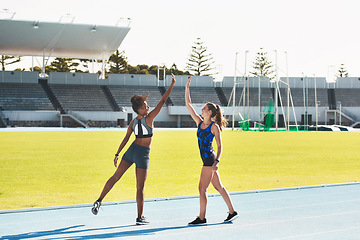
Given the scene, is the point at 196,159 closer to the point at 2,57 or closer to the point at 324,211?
the point at 324,211

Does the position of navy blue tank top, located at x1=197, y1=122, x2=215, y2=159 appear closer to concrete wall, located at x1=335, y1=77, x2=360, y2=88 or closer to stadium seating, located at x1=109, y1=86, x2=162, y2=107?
stadium seating, located at x1=109, y1=86, x2=162, y2=107

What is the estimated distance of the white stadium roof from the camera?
53062 millimetres

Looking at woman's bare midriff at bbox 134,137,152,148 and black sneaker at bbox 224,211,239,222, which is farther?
black sneaker at bbox 224,211,239,222

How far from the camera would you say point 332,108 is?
67938mm

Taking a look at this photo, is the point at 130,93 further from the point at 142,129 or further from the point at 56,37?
the point at 142,129

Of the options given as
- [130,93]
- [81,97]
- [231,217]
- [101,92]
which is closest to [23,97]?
[81,97]

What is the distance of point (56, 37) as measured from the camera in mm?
55312

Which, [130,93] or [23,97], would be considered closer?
[23,97]

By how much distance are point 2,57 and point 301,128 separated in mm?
44451

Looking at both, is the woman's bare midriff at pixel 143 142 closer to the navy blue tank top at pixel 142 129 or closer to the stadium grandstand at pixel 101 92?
the navy blue tank top at pixel 142 129

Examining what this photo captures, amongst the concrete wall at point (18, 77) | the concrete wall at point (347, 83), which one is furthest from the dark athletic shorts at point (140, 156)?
the concrete wall at point (347, 83)

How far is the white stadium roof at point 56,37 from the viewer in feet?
174

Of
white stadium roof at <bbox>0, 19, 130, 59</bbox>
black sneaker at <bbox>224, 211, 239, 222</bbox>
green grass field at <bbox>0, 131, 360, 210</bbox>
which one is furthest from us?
white stadium roof at <bbox>0, 19, 130, 59</bbox>

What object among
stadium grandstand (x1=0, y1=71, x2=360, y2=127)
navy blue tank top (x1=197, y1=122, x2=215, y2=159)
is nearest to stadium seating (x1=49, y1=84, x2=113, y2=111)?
stadium grandstand (x1=0, y1=71, x2=360, y2=127)
